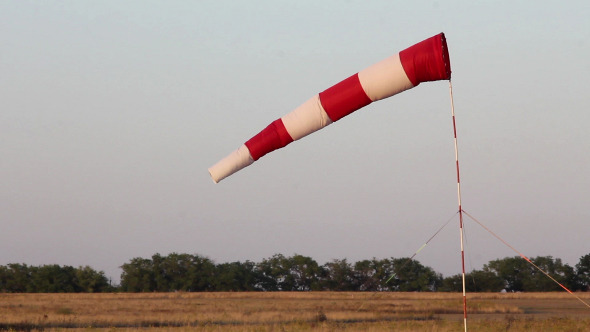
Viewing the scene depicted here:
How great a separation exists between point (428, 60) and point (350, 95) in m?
1.37

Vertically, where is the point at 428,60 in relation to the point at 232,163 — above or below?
above

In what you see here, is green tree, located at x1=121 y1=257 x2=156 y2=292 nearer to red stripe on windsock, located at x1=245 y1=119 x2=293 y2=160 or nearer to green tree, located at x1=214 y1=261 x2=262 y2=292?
green tree, located at x1=214 y1=261 x2=262 y2=292

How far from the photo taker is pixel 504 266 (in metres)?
92.4

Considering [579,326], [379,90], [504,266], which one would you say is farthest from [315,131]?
[504,266]

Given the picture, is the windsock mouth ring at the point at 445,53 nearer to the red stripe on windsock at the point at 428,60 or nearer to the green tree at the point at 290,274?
the red stripe on windsock at the point at 428,60

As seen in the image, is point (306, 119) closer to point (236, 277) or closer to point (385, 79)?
point (385, 79)

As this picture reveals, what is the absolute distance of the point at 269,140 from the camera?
13.0m

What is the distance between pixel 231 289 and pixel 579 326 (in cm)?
7148

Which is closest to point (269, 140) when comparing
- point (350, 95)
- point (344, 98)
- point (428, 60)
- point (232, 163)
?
point (232, 163)

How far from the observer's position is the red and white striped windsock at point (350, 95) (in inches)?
460

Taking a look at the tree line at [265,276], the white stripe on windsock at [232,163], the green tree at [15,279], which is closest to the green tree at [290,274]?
the tree line at [265,276]

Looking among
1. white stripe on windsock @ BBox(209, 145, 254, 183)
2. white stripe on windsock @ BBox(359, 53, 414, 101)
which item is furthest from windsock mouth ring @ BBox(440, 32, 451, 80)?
white stripe on windsock @ BBox(209, 145, 254, 183)

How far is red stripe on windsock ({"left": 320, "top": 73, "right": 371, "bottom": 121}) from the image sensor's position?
39.8ft

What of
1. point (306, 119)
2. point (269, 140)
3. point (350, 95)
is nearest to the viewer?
point (350, 95)
